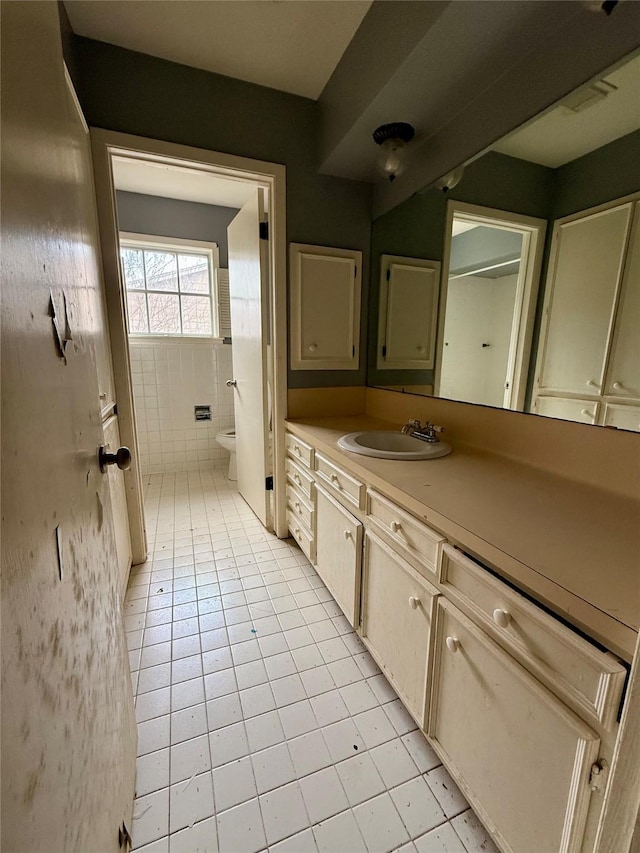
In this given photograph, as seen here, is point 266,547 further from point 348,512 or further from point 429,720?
point 429,720

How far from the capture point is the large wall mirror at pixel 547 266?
956 mm

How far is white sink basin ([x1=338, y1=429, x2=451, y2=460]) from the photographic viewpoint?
133cm

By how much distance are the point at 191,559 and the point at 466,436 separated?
165 centimetres

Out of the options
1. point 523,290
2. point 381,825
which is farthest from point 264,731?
point 523,290

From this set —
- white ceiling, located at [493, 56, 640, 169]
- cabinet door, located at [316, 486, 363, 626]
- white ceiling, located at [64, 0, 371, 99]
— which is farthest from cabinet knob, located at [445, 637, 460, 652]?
white ceiling, located at [64, 0, 371, 99]

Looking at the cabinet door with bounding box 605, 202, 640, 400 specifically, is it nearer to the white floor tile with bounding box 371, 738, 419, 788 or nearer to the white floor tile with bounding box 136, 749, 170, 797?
the white floor tile with bounding box 371, 738, 419, 788

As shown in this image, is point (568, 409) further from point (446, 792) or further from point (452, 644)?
point (446, 792)

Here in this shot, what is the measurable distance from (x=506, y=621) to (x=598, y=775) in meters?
0.23

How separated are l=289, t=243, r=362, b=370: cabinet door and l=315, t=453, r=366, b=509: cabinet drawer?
72 centimetres

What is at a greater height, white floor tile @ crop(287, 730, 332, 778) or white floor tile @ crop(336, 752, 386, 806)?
white floor tile @ crop(287, 730, 332, 778)

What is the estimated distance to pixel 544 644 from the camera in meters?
0.64

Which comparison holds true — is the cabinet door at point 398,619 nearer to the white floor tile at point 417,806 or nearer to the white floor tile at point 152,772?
the white floor tile at point 417,806

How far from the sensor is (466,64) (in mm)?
1183

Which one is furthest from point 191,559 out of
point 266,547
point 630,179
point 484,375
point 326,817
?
point 630,179
